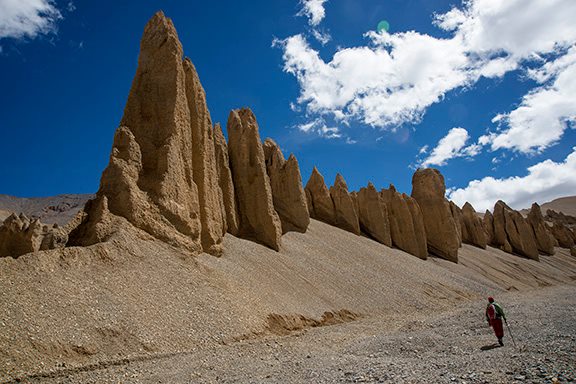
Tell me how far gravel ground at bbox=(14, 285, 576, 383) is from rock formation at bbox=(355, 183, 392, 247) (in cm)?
2636

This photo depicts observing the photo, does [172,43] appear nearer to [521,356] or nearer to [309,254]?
[309,254]

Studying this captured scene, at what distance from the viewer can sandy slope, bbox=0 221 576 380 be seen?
10859 millimetres

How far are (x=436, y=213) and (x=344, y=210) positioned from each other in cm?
1490

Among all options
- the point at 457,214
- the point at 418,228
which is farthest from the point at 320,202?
the point at 457,214

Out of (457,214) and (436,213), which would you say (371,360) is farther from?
(457,214)

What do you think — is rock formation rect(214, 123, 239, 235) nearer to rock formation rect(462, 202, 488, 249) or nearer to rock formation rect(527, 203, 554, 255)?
rock formation rect(462, 202, 488, 249)

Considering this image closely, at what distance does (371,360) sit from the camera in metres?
11.6

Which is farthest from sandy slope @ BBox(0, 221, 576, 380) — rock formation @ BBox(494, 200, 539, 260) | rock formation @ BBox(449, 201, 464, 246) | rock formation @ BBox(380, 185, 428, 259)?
rock formation @ BBox(494, 200, 539, 260)

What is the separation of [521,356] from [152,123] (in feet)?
62.0

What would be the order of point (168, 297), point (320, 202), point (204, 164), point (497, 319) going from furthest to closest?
1. point (320, 202)
2. point (204, 164)
3. point (168, 297)
4. point (497, 319)

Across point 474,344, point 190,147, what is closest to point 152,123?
point 190,147

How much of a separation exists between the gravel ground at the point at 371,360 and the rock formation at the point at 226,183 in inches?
471

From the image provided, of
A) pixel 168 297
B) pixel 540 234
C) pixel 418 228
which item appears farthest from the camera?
pixel 540 234

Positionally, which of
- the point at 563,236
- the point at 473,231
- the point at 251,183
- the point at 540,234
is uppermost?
the point at 251,183
